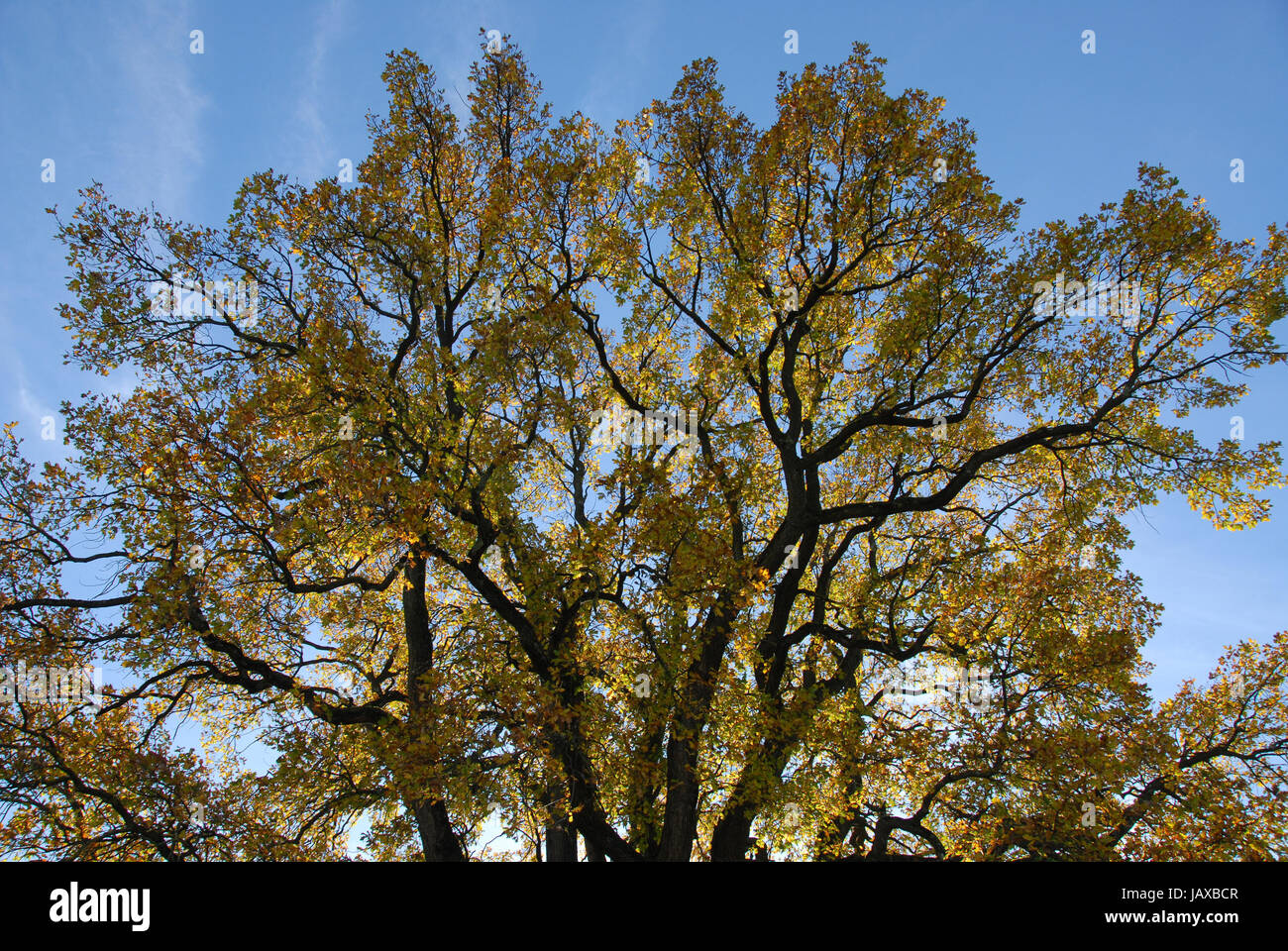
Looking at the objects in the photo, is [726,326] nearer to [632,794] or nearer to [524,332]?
[524,332]

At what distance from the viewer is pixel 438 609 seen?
1641 centimetres

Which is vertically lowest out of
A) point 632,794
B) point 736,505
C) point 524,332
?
point 632,794
